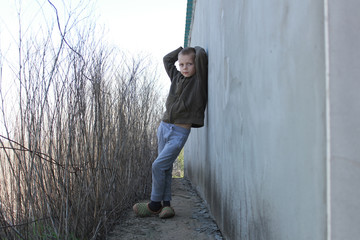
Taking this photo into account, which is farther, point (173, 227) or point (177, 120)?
point (177, 120)

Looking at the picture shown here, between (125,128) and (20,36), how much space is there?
3.72 feet

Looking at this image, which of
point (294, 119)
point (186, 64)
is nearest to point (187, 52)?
point (186, 64)

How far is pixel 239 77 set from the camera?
1463mm

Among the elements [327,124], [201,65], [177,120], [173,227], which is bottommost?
[173,227]

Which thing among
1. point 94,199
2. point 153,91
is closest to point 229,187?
point 94,199

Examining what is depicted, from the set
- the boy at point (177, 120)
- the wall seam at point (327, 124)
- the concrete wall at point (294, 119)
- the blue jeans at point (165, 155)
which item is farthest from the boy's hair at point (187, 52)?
the wall seam at point (327, 124)

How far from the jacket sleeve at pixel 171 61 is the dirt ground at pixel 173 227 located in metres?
1.19

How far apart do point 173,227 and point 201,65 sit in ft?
4.21

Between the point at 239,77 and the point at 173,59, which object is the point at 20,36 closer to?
the point at 239,77

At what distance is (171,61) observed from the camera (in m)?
2.78

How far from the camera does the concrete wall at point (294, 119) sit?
0.61m

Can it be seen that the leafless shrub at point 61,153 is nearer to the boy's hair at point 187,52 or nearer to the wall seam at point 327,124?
the boy's hair at point 187,52

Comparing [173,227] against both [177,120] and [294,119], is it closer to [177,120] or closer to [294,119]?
[177,120]

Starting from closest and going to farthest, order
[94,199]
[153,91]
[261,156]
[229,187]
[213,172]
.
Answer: [261,156] → [229,187] → [94,199] → [213,172] → [153,91]
